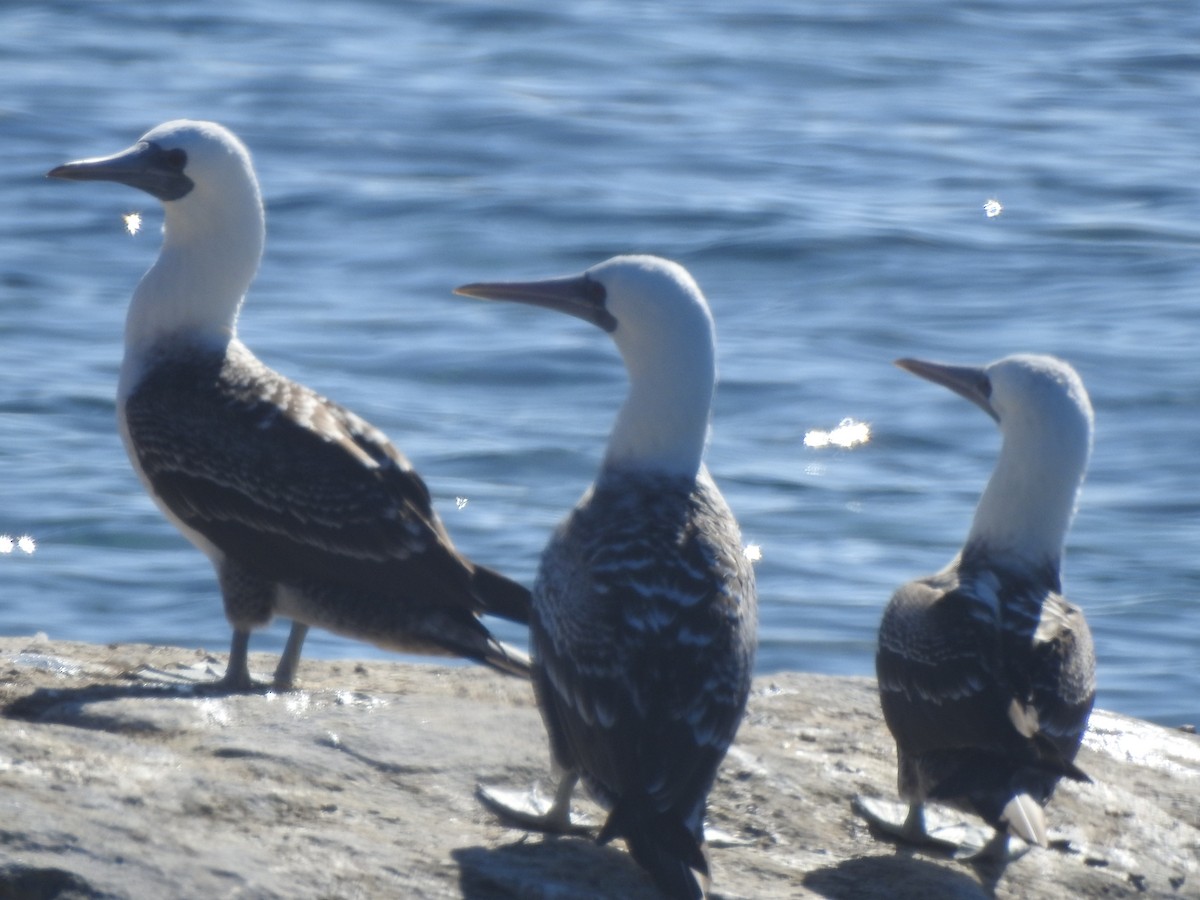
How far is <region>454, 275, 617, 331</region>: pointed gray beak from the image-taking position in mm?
7035

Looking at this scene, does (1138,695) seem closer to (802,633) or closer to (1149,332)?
(802,633)

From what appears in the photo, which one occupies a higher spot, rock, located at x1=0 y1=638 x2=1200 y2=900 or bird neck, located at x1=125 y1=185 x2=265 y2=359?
bird neck, located at x1=125 y1=185 x2=265 y2=359

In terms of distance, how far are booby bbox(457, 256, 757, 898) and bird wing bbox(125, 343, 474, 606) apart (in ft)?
3.58

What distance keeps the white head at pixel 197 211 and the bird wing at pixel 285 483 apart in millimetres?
380

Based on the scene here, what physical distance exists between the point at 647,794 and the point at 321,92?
17061 mm

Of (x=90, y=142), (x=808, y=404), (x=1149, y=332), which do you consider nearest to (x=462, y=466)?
(x=808, y=404)

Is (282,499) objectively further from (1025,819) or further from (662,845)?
(1025,819)

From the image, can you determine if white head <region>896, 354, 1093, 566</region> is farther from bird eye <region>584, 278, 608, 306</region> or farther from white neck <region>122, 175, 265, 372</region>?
white neck <region>122, 175, 265, 372</region>

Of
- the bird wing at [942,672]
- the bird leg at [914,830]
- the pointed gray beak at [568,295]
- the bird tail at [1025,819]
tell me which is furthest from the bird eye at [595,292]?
the bird tail at [1025,819]

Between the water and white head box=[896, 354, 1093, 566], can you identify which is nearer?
white head box=[896, 354, 1093, 566]

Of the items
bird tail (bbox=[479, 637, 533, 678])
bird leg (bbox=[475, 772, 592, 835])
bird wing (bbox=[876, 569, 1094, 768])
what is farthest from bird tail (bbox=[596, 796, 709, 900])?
bird tail (bbox=[479, 637, 533, 678])

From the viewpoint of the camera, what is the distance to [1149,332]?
16578mm

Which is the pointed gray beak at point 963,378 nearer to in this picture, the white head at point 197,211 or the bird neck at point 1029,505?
the bird neck at point 1029,505

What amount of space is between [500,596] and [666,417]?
112 centimetres
